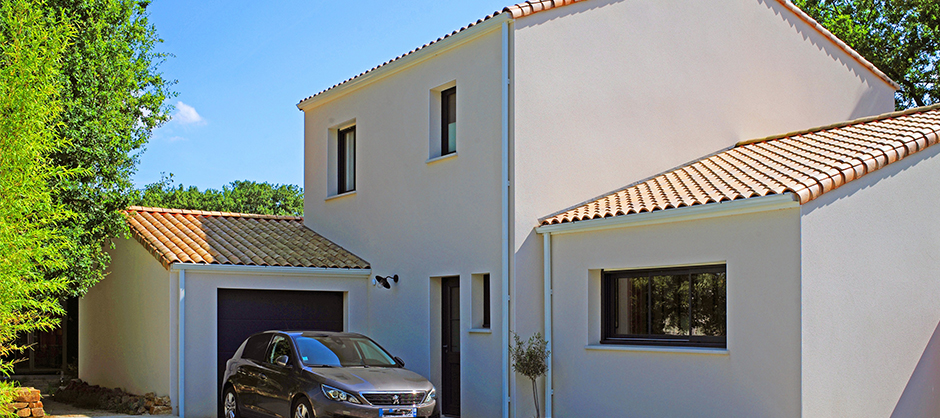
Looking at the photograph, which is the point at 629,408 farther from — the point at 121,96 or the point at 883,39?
the point at 883,39

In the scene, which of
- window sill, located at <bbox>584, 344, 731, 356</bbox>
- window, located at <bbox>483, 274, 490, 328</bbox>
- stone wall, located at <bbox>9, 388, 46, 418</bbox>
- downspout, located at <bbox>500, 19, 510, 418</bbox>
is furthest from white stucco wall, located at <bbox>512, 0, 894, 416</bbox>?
stone wall, located at <bbox>9, 388, 46, 418</bbox>

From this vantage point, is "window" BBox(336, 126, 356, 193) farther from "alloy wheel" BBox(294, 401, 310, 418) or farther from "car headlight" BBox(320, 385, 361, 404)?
"car headlight" BBox(320, 385, 361, 404)

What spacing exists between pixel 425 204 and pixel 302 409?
15.8 feet

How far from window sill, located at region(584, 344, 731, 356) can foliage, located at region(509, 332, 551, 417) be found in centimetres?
67

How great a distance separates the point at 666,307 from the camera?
11.3m

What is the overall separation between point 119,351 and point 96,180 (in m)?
3.81

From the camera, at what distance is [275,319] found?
1530 cm

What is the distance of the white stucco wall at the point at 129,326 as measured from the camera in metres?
14.5

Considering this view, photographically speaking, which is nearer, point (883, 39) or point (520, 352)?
point (520, 352)

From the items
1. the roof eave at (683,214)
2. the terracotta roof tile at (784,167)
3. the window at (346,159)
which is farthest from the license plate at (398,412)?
the window at (346,159)

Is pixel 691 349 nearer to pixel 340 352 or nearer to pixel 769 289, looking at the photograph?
pixel 769 289

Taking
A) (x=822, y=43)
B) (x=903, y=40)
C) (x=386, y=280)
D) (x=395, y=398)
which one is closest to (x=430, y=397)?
(x=395, y=398)

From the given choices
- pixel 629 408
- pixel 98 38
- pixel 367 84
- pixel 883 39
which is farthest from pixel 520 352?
pixel 883 39

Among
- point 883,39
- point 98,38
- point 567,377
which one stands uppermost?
point 883,39
